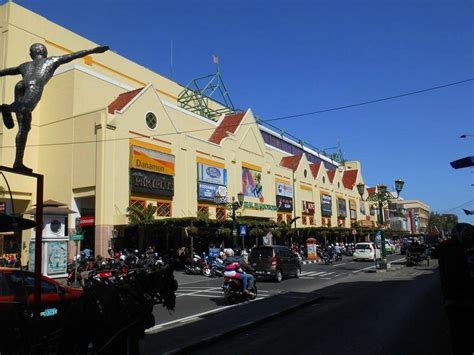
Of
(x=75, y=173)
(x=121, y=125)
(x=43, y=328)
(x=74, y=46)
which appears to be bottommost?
(x=43, y=328)

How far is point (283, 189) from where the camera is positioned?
5288cm

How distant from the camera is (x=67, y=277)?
21.3m

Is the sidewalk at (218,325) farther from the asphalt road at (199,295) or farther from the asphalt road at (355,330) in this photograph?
the asphalt road at (199,295)

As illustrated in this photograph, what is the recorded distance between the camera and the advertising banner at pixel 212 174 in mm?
37312

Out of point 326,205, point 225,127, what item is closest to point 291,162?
point 326,205

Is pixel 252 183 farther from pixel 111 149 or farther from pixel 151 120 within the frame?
pixel 111 149

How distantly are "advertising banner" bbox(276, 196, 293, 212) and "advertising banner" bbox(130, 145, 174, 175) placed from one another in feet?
65.0

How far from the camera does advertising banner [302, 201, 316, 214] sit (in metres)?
58.3

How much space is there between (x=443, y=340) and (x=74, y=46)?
130 ft

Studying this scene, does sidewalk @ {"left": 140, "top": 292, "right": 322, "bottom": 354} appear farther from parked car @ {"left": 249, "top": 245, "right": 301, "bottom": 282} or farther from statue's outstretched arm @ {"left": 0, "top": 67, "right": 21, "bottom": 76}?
parked car @ {"left": 249, "top": 245, "right": 301, "bottom": 282}

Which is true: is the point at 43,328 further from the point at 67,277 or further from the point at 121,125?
the point at 121,125

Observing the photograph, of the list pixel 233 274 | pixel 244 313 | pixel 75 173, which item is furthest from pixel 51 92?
pixel 244 313

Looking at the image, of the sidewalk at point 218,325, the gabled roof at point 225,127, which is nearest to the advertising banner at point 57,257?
the sidewalk at point 218,325

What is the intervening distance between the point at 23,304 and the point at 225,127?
41.1 metres
